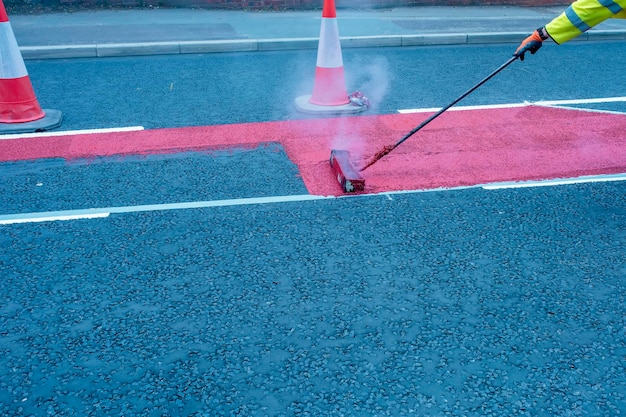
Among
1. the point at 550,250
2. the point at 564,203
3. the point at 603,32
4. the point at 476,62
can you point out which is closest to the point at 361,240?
the point at 550,250

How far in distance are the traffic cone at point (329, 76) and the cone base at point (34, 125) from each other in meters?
2.34

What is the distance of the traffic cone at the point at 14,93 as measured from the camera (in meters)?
5.49

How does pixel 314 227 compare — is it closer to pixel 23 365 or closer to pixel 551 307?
pixel 551 307

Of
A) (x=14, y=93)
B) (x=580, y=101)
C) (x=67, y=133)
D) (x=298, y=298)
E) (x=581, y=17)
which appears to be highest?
(x=581, y=17)

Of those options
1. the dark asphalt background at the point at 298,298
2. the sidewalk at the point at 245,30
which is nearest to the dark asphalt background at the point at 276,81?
the sidewalk at the point at 245,30

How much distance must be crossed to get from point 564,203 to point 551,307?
1.36 metres

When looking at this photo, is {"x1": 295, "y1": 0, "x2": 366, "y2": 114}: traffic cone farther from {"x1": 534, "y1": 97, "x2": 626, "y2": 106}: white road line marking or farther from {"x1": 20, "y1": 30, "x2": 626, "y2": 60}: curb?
{"x1": 20, "y1": 30, "x2": 626, "y2": 60}: curb

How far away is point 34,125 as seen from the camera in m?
5.51

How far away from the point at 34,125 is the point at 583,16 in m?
4.65

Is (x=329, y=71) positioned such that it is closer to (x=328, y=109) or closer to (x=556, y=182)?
(x=328, y=109)

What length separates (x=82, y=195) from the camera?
4.29 meters

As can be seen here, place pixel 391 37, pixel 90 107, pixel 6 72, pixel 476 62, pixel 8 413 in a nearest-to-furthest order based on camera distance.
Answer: pixel 8 413
pixel 6 72
pixel 90 107
pixel 476 62
pixel 391 37

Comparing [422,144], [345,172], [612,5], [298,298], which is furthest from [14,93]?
[612,5]

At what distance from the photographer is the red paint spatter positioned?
465 cm
